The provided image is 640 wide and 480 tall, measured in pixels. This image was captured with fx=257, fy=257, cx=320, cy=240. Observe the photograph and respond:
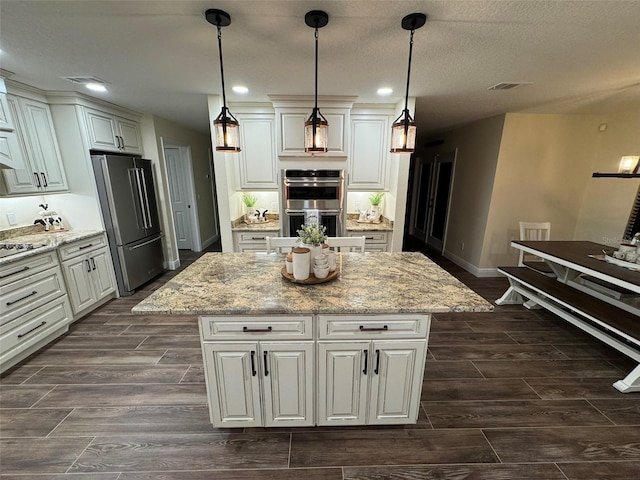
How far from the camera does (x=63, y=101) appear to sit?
9.35 feet

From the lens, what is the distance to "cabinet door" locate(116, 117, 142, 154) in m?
3.47

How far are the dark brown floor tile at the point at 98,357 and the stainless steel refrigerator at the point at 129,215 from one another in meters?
1.19

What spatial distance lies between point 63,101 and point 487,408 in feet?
16.4

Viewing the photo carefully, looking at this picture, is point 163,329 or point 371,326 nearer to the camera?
point 371,326

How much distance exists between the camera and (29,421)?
1.72 metres

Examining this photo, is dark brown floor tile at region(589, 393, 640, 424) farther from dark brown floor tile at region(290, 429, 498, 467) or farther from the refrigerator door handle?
the refrigerator door handle

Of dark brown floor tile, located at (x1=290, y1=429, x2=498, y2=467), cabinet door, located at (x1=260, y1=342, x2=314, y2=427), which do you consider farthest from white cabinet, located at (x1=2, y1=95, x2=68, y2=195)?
dark brown floor tile, located at (x1=290, y1=429, x2=498, y2=467)

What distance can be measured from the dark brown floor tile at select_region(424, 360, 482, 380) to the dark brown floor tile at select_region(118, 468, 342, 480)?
43.4 inches

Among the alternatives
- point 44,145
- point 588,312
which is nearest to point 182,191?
point 44,145

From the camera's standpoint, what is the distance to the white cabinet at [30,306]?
2.14 meters

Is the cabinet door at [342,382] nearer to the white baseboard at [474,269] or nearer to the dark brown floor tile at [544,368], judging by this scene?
the dark brown floor tile at [544,368]

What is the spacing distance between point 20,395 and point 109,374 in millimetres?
536

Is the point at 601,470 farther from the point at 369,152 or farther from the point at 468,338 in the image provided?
the point at 369,152

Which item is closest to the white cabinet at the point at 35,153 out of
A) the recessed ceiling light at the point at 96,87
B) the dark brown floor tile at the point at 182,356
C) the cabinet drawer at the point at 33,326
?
the recessed ceiling light at the point at 96,87
